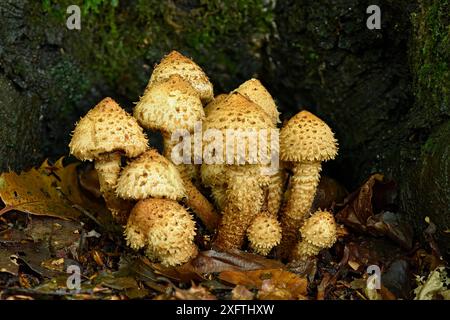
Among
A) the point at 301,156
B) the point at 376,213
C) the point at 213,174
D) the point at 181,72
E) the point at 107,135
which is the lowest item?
the point at 376,213

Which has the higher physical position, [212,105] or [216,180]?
[212,105]

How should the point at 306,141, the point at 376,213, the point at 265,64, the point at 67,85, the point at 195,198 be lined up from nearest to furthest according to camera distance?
the point at 306,141 < the point at 195,198 < the point at 376,213 < the point at 67,85 < the point at 265,64

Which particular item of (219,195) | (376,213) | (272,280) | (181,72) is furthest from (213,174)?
(376,213)

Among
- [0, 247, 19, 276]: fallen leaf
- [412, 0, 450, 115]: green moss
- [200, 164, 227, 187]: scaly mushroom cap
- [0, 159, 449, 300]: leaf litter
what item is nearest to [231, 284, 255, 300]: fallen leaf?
[0, 159, 449, 300]: leaf litter

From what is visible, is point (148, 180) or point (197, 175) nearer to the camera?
point (148, 180)

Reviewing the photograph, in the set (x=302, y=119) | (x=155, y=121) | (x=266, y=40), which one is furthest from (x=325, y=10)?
(x=155, y=121)

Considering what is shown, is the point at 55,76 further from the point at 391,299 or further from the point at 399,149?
the point at 391,299

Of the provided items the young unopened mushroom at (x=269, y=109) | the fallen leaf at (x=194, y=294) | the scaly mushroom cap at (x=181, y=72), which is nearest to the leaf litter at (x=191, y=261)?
the fallen leaf at (x=194, y=294)

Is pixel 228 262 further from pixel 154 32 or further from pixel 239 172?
pixel 154 32

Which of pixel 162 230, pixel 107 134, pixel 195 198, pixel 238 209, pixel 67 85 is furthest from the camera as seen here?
pixel 67 85
